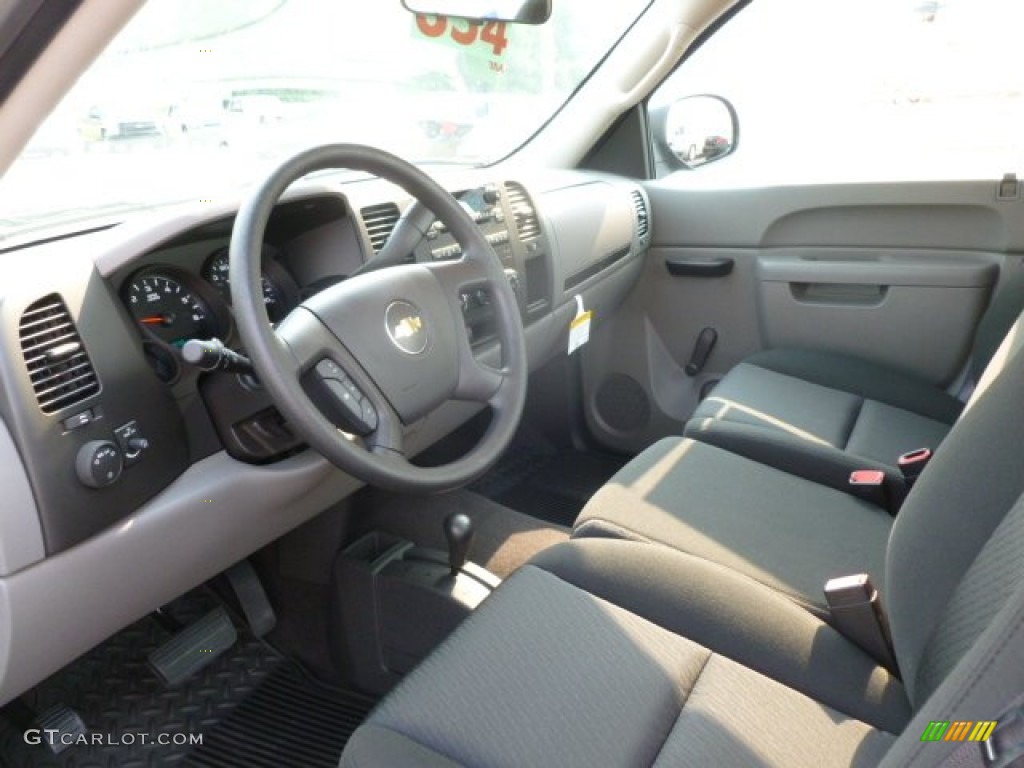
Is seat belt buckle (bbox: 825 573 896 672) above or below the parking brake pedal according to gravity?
above

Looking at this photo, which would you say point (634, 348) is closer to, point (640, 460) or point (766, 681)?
point (640, 460)

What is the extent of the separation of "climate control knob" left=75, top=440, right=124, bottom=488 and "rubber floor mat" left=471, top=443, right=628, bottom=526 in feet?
4.36

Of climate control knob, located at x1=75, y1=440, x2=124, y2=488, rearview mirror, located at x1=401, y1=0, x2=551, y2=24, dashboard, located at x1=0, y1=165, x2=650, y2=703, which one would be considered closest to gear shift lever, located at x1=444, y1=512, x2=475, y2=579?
dashboard, located at x1=0, y1=165, x2=650, y2=703

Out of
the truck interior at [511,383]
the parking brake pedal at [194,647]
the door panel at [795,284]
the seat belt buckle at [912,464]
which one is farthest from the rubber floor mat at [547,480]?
the seat belt buckle at [912,464]

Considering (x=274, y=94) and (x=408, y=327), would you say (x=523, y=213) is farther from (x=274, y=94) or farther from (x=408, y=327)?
(x=408, y=327)

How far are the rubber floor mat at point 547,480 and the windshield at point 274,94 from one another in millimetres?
856

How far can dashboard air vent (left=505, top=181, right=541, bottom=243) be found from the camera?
6.15 ft

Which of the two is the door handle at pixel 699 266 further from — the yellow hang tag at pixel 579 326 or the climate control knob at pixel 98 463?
the climate control knob at pixel 98 463

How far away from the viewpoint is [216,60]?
1656 mm

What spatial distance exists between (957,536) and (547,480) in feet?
5.11

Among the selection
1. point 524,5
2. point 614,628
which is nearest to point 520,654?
point 614,628

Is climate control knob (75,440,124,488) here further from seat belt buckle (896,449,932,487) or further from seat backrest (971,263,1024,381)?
seat backrest (971,263,1024,381)

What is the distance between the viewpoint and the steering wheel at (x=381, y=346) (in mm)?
1020

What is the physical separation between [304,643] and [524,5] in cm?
141
